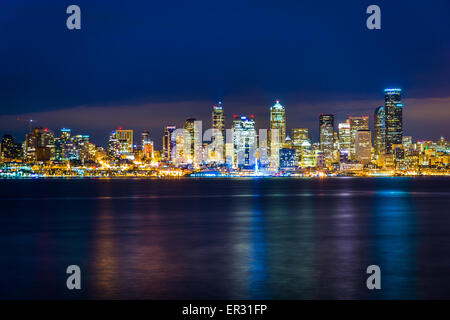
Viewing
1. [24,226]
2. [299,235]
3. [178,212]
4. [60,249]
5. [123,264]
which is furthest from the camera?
[178,212]

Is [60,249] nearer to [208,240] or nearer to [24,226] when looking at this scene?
[208,240]

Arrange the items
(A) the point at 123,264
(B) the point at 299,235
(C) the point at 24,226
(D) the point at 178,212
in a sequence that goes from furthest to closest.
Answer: (D) the point at 178,212 → (C) the point at 24,226 → (B) the point at 299,235 → (A) the point at 123,264

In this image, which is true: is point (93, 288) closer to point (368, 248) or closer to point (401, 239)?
point (368, 248)

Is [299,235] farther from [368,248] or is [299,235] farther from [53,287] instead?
[53,287]

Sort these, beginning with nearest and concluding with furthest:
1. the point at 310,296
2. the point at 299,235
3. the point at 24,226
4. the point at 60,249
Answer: the point at 310,296
the point at 60,249
the point at 299,235
the point at 24,226
